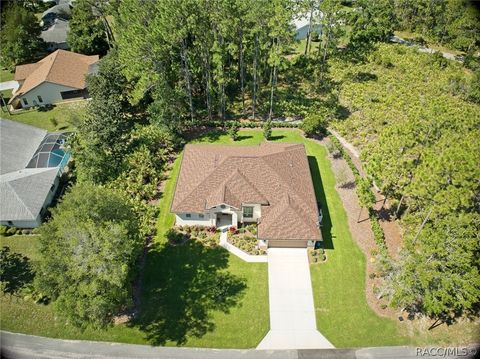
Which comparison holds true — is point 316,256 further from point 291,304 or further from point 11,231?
point 11,231

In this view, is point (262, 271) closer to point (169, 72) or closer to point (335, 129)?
point (335, 129)

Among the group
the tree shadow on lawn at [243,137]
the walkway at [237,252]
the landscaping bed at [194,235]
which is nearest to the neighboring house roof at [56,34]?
the tree shadow on lawn at [243,137]

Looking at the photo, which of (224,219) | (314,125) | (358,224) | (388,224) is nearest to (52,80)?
(224,219)

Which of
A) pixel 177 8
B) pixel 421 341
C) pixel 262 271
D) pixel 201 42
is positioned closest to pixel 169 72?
pixel 201 42

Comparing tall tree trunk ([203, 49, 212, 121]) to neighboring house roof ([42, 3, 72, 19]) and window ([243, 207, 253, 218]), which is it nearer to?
window ([243, 207, 253, 218])

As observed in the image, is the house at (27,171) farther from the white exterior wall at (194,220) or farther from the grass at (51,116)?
the white exterior wall at (194,220)

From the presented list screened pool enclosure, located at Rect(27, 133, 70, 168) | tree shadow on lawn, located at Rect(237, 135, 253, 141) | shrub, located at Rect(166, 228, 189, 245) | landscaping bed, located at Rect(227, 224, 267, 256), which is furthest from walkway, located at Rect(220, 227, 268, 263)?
screened pool enclosure, located at Rect(27, 133, 70, 168)
